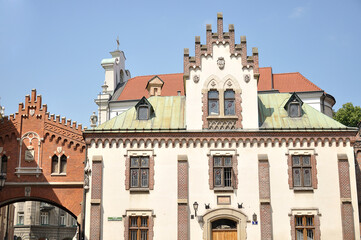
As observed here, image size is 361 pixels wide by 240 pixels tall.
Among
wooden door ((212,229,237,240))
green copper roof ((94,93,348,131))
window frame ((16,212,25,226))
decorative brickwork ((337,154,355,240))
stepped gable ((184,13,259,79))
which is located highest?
stepped gable ((184,13,259,79))

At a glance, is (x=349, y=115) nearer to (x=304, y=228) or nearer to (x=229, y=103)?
(x=229, y=103)

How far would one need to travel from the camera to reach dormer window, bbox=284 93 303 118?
3344 centimetres

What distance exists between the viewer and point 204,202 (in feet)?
101

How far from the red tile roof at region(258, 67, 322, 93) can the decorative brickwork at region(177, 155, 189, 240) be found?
25.2 meters

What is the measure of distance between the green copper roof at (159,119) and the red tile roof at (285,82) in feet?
69.9

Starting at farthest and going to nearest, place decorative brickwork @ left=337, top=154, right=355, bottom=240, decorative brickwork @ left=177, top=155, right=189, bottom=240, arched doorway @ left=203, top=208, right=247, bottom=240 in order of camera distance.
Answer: arched doorway @ left=203, top=208, right=247, bottom=240
decorative brickwork @ left=177, top=155, right=189, bottom=240
decorative brickwork @ left=337, top=154, right=355, bottom=240

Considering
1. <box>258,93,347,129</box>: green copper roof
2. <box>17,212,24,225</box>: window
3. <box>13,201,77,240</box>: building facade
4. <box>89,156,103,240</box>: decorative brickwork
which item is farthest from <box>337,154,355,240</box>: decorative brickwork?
<box>17,212,24,225</box>: window

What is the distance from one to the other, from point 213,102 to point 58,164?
11697mm

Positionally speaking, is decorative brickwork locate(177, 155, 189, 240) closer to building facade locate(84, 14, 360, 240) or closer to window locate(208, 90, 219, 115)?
building facade locate(84, 14, 360, 240)

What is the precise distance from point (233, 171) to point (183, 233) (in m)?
4.98

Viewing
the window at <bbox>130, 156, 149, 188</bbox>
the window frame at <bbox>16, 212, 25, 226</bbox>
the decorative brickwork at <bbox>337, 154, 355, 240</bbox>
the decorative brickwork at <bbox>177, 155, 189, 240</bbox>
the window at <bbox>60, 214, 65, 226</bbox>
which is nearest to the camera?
the decorative brickwork at <bbox>337, 154, 355, 240</bbox>

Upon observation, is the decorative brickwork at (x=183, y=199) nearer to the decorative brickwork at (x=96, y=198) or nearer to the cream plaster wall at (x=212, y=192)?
the cream plaster wall at (x=212, y=192)

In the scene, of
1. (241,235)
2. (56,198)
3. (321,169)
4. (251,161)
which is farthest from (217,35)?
(56,198)

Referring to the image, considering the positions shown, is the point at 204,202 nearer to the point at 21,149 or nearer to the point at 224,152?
the point at 224,152
